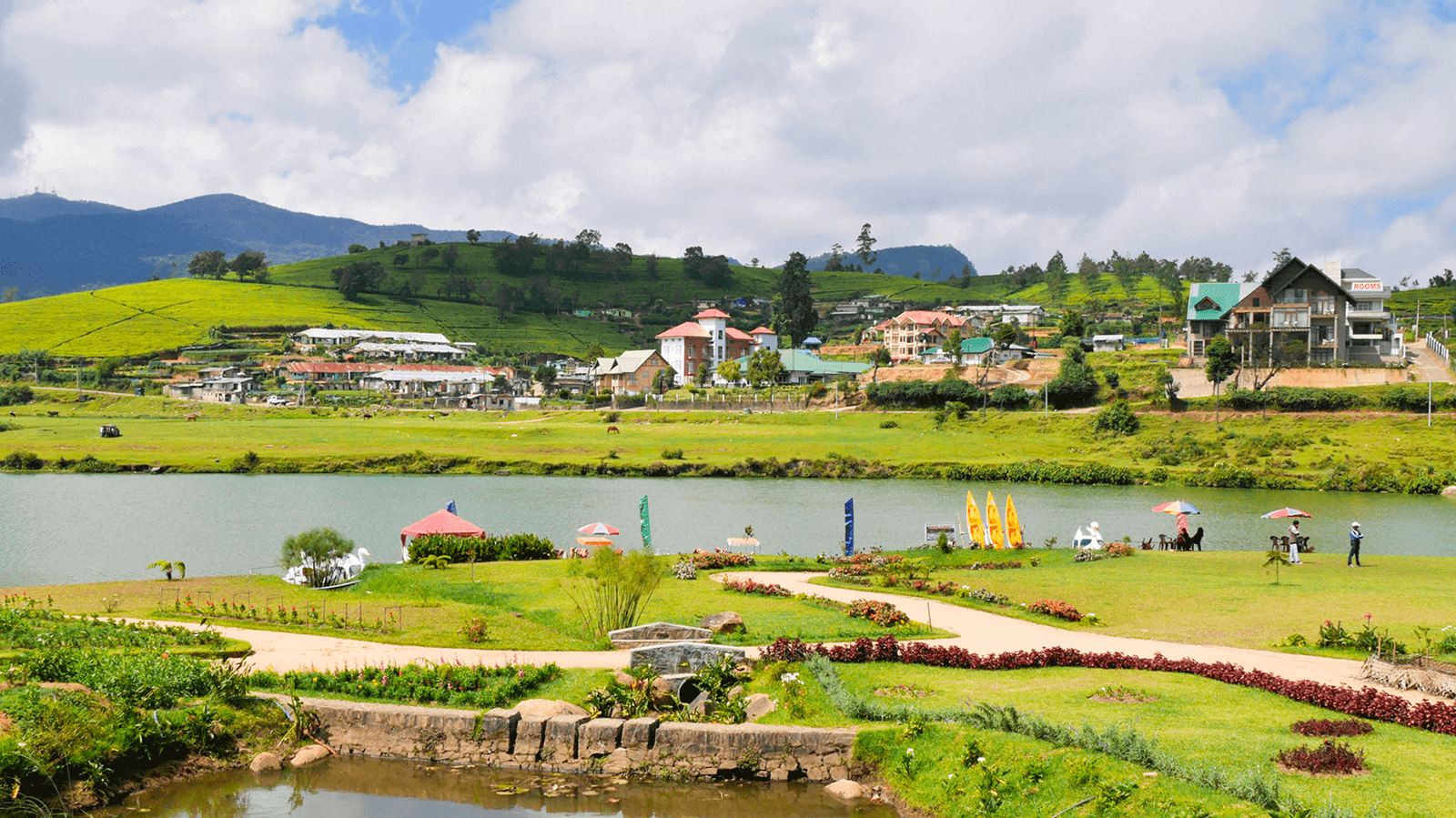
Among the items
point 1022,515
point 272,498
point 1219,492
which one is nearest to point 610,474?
point 272,498

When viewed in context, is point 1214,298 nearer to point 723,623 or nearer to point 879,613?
point 879,613

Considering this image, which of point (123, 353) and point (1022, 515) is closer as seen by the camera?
point (1022, 515)

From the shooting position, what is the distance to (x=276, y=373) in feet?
435

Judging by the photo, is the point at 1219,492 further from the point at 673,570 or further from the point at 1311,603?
the point at 673,570

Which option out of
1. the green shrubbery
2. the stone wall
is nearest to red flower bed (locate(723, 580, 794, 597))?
the green shrubbery

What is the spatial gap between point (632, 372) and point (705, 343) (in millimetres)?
17563

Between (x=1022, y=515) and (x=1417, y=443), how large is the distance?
37327 mm

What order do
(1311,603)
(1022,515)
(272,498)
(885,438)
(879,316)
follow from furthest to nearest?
(879,316) → (885,438) → (272,498) → (1022,515) → (1311,603)

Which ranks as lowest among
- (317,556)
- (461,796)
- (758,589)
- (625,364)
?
(461,796)

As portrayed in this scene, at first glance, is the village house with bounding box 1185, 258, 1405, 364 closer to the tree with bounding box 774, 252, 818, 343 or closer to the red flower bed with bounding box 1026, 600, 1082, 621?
the tree with bounding box 774, 252, 818, 343

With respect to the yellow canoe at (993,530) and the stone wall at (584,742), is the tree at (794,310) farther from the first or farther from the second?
the stone wall at (584,742)

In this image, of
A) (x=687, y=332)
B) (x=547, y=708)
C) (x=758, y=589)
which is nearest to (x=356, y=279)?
(x=687, y=332)

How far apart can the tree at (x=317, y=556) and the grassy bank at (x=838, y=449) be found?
40856mm

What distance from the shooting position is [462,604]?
83.4ft
